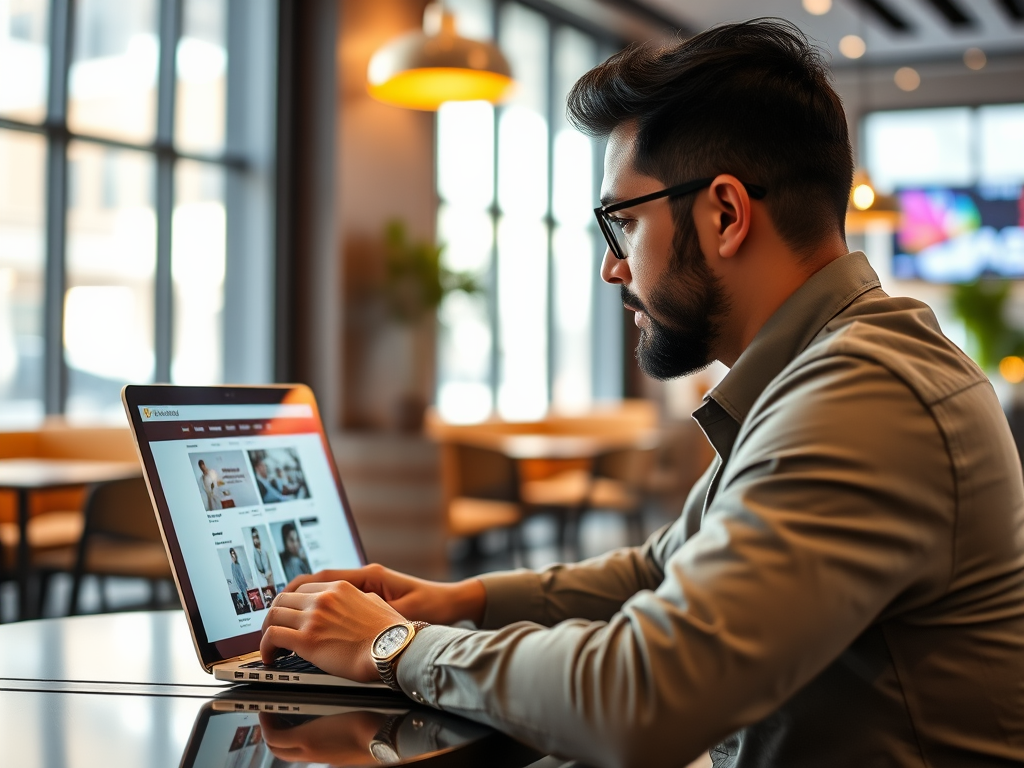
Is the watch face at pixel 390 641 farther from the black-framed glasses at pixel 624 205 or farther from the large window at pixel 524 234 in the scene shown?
the large window at pixel 524 234

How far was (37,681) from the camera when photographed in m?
1.06

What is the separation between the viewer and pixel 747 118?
1089 millimetres

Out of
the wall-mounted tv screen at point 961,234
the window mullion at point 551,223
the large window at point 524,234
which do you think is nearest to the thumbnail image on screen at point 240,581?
the large window at point 524,234

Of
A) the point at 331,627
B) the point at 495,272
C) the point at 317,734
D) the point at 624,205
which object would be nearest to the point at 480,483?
the point at 495,272

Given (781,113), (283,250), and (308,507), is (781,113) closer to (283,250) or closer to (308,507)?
(308,507)

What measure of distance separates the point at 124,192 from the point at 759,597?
5.64 meters

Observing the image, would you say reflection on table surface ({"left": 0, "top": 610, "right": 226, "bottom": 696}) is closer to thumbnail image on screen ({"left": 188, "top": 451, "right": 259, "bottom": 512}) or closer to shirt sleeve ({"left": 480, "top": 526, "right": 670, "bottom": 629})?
thumbnail image on screen ({"left": 188, "top": 451, "right": 259, "bottom": 512})

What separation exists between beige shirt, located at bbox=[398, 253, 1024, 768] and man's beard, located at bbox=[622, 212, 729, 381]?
0.50ft

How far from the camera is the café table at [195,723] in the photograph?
0.83 metres

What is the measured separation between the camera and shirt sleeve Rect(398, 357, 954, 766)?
76 cm

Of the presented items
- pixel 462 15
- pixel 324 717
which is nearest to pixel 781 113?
pixel 324 717

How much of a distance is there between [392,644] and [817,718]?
406mm

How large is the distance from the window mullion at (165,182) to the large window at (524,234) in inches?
75.0

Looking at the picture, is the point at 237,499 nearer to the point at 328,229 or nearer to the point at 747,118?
the point at 747,118
